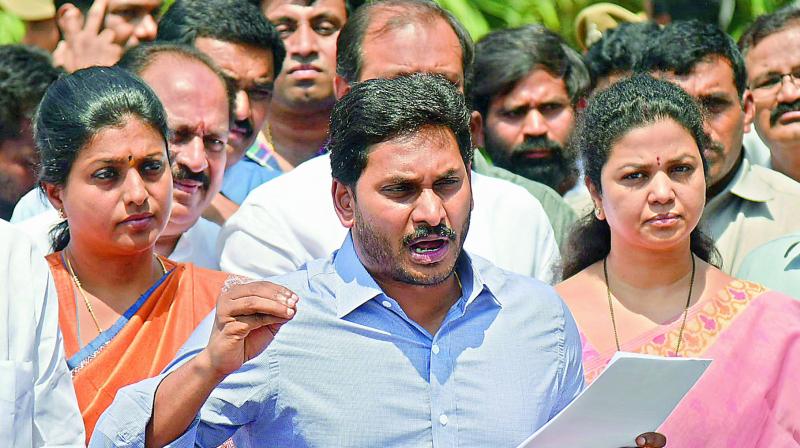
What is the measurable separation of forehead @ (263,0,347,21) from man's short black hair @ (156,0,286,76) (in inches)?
13.5

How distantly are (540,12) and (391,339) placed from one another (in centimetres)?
491

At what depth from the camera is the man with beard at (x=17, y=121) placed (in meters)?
4.90

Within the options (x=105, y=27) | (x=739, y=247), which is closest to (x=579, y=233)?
(x=739, y=247)

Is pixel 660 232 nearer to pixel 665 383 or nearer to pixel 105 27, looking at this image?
pixel 665 383

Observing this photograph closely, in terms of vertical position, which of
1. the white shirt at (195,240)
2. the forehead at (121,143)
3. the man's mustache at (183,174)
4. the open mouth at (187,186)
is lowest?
the white shirt at (195,240)

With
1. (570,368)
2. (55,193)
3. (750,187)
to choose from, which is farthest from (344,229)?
(750,187)

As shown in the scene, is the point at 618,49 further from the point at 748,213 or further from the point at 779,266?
the point at 779,266

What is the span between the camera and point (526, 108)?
588cm

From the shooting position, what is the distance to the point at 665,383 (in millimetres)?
3143

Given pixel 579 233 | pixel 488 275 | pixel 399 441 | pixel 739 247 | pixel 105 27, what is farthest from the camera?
pixel 105 27

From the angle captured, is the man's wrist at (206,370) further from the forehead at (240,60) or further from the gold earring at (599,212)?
the forehead at (240,60)

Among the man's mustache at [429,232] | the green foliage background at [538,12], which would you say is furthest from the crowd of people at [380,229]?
the green foliage background at [538,12]

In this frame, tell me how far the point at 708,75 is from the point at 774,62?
49cm

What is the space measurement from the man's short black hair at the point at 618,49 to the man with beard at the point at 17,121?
218cm
